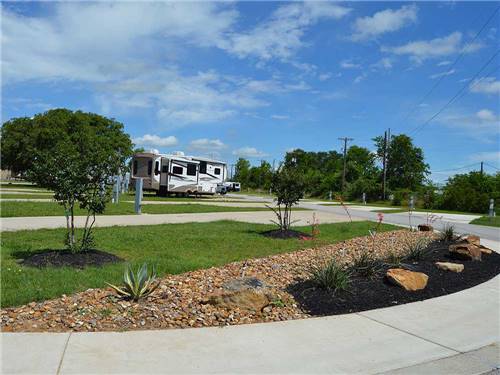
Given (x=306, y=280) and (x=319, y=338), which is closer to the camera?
(x=319, y=338)

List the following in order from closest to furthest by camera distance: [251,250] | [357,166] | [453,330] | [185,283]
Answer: [453,330] < [185,283] < [251,250] < [357,166]

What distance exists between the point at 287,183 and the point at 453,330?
7.40 metres

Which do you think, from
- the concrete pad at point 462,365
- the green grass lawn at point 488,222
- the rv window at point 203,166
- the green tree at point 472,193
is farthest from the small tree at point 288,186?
the green tree at point 472,193

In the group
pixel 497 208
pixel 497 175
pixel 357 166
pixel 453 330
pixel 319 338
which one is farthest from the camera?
pixel 357 166

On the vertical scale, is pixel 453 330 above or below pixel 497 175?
below

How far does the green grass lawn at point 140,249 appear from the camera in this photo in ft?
19.1

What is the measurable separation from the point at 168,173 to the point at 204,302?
26.6 m

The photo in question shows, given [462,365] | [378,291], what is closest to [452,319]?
[378,291]

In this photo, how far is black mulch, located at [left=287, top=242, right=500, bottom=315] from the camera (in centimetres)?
568

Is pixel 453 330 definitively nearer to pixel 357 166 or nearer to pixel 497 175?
pixel 497 175

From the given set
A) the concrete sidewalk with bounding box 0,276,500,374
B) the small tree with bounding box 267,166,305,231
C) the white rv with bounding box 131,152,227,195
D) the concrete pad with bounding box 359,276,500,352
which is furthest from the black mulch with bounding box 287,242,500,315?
the white rv with bounding box 131,152,227,195

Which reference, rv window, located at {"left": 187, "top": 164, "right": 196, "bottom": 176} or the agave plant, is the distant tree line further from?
the agave plant

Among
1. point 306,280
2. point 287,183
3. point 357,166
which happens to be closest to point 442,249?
point 287,183

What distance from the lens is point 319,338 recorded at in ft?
15.1
